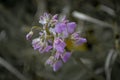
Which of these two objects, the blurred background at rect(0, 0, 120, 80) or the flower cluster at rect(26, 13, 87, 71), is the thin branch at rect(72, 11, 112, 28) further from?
the flower cluster at rect(26, 13, 87, 71)

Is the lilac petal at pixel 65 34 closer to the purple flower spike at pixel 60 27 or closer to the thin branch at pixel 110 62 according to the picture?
the purple flower spike at pixel 60 27

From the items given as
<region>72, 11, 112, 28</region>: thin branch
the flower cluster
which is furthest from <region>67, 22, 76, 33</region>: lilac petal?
<region>72, 11, 112, 28</region>: thin branch

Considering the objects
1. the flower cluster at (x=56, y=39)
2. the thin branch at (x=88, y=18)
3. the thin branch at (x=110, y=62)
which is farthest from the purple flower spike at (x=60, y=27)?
the thin branch at (x=88, y=18)

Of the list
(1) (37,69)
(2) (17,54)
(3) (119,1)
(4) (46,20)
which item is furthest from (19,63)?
(4) (46,20)

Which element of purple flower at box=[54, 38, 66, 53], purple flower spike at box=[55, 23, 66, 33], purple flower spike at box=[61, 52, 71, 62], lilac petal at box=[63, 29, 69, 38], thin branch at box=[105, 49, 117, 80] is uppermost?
thin branch at box=[105, 49, 117, 80]

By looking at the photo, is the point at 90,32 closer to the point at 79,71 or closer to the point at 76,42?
the point at 79,71

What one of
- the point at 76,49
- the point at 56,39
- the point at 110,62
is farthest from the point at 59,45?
the point at 76,49
